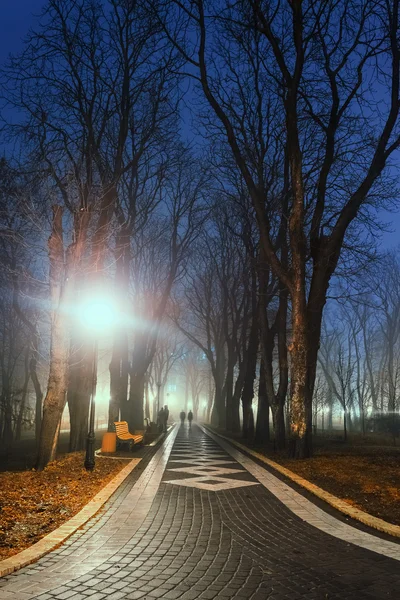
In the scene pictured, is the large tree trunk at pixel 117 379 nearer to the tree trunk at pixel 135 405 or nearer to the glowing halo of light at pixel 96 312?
the tree trunk at pixel 135 405

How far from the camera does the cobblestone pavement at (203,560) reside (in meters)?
4.47

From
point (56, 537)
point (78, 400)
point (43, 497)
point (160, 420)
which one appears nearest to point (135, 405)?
point (160, 420)

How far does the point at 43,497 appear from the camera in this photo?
852 cm

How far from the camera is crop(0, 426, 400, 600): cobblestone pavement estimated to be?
4.47 m

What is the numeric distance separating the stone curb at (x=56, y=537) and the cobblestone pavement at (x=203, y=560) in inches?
3.8

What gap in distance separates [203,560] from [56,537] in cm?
182

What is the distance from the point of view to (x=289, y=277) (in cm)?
1488

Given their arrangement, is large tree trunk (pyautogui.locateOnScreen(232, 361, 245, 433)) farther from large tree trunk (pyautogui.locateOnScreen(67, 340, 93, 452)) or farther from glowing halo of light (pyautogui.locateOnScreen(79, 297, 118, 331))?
glowing halo of light (pyautogui.locateOnScreen(79, 297, 118, 331))

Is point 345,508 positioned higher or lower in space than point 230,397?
lower

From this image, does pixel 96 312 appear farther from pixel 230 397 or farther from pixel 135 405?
pixel 230 397

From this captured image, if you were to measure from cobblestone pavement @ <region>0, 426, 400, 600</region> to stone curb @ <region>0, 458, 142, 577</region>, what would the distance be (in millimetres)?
96

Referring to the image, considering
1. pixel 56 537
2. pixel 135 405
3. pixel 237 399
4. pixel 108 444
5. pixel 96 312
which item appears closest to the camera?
pixel 56 537

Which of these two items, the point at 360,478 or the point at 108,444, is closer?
the point at 360,478

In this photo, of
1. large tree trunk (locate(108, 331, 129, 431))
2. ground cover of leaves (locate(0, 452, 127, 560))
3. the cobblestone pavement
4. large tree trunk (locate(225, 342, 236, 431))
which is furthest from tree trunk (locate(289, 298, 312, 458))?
large tree trunk (locate(225, 342, 236, 431))
